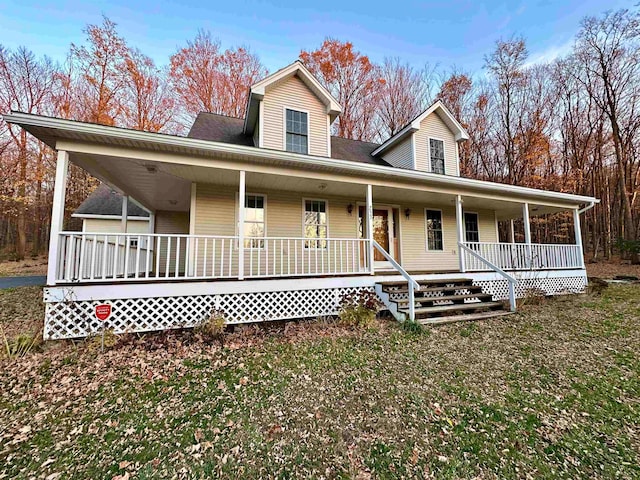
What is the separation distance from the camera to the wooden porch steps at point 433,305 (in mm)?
6091

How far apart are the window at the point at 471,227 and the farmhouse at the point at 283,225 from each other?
0.05m

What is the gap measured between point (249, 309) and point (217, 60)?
1847cm

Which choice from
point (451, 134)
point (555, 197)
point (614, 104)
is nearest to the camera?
point (555, 197)

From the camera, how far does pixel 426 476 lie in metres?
2.34

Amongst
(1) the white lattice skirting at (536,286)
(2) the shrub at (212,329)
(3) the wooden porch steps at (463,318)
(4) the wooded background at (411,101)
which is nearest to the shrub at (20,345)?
(2) the shrub at (212,329)

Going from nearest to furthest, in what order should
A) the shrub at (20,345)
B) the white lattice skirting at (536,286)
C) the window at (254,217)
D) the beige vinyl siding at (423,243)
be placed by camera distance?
the shrub at (20,345) < the window at (254,217) < the white lattice skirting at (536,286) < the beige vinyl siding at (423,243)

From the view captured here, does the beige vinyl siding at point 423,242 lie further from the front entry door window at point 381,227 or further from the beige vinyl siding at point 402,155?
the beige vinyl siding at point 402,155

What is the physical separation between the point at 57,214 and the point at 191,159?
229cm

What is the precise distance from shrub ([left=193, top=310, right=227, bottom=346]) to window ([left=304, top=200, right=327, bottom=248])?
372cm

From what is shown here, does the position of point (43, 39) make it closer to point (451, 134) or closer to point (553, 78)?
point (451, 134)

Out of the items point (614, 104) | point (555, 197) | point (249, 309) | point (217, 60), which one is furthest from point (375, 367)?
point (614, 104)

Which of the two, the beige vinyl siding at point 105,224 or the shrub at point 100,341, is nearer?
the shrub at point 100,341

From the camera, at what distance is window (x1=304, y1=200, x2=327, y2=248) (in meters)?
8.41

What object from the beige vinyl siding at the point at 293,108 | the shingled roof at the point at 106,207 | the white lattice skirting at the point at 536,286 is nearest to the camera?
the white lattice skirting at the point at 536,286
